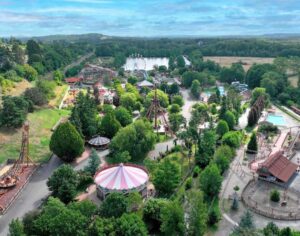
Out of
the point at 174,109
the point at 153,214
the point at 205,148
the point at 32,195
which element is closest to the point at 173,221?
the point at 153,214

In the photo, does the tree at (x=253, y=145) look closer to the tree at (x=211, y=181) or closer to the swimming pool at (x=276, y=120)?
the tree at (x=211, y=181)

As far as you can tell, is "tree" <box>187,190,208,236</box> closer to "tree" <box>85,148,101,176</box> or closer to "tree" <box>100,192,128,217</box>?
"tree" <box>100,192,128,217</box>

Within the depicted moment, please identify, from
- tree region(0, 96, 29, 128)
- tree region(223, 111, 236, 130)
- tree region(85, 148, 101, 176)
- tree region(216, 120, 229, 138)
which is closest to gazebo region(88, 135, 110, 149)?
tree region(85, 148, 101, 176)

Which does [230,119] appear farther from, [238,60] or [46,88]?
[238,60]

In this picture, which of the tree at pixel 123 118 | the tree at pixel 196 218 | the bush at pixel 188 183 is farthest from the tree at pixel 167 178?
the tree at pixel 123 118

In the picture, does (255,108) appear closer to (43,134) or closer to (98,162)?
(98,162)
